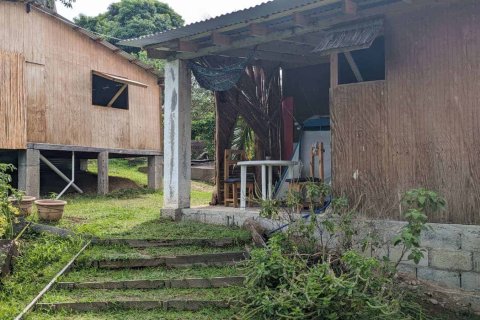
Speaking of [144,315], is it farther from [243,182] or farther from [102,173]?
[102,173]

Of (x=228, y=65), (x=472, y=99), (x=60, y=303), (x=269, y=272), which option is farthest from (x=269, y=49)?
(x=60, y=303)

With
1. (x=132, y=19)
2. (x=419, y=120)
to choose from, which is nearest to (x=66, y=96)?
(x=419, y=120)

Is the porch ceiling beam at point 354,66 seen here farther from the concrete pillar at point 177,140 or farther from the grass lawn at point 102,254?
the concrete pillar at point 177,140

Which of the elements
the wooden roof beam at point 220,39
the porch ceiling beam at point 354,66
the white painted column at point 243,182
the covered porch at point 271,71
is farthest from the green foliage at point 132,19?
the porch ceiling beam at point 354,66

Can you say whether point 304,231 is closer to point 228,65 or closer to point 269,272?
point 269,272

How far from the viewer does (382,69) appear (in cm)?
657

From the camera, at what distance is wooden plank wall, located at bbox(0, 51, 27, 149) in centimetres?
1109

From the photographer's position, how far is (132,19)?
91.9 ft

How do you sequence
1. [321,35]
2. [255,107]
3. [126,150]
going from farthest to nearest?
[126,150], [255,107], [321,35]

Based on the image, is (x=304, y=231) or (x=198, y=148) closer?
(x=304, y=231)

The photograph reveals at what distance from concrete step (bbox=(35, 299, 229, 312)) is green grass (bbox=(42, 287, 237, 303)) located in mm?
81

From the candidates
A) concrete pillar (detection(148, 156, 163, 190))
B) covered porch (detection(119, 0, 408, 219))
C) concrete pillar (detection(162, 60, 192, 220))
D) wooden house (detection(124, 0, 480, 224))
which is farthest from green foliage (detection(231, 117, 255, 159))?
concrete pillar (detection(148, 156, 163, 190))

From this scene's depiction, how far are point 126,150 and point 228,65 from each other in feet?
23.6

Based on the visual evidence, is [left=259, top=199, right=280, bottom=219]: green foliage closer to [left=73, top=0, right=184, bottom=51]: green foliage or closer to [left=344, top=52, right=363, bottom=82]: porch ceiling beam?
[left=344, top=52, right=363, bottom=82]: porch ceiling beam
